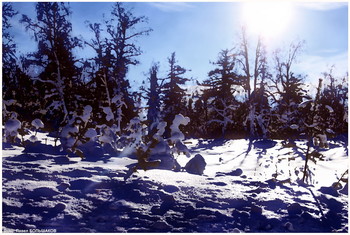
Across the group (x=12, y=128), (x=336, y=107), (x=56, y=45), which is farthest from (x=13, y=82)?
(x=336, y=107)

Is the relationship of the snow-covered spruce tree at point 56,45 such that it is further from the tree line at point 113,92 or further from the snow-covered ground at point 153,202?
the snow-covered ground at point 153,202

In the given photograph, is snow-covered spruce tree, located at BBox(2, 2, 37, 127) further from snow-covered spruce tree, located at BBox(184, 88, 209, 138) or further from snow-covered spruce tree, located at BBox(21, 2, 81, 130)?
snow-covered spruce tree, located at BBox(184, 88, 209, 138)

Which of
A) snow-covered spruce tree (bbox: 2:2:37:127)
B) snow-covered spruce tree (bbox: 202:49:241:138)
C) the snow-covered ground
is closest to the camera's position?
the snow-covered ground

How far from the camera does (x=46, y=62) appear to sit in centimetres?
1423

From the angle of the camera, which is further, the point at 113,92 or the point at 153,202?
the point at 113,92

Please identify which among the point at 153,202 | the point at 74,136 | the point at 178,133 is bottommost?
the point at 153,202

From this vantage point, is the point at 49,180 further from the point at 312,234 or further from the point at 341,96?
the point at 341,96

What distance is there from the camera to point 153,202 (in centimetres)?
332

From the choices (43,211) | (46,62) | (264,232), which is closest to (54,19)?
(46,62)

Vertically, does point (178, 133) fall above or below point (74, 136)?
above

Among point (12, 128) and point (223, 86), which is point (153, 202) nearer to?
point (12, 128)

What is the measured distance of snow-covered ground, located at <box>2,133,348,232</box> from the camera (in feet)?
9.01

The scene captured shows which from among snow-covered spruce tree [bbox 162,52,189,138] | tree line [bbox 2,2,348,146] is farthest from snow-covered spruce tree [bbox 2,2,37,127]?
snow-covered spruce tree [bbox 162,52,189,138]

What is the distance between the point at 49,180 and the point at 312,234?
318 cm
